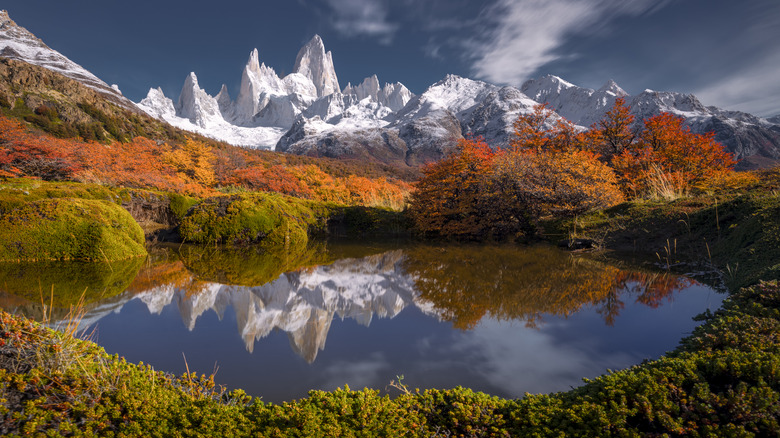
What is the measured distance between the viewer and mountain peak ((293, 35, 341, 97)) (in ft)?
620

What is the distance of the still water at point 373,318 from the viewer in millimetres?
2291

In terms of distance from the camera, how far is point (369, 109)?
560 ft

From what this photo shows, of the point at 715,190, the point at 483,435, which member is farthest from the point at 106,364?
the point at 715,190

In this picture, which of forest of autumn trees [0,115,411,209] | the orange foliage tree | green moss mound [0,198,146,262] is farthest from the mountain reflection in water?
forest of autumn trees [0,115,411,209]

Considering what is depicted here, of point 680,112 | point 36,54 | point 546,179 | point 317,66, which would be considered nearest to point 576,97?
point 680,112

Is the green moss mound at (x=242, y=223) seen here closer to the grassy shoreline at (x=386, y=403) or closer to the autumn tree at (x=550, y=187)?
the autumn tree at (x=550, y=187)

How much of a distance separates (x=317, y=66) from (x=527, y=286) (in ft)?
692

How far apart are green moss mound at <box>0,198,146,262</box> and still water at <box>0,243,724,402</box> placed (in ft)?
1.63

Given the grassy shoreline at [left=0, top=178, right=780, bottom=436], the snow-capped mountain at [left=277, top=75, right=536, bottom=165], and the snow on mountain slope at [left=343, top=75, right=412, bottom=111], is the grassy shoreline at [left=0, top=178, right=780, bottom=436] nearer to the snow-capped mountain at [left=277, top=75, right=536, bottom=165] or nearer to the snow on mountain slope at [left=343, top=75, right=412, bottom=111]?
the snow-capped mountain at [left=277, top=75, right=536, bottom=165]

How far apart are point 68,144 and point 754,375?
1830 centimetres

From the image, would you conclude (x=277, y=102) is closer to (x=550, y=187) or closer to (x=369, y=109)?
(x=369, y=109)

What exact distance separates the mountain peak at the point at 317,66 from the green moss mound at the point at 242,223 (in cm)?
19502

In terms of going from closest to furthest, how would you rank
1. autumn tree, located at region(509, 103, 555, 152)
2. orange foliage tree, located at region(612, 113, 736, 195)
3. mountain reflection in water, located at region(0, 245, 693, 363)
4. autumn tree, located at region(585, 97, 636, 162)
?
mountain reflection in water, located at region(0, 245, 693, 363)
orange foliage tree, located at region(612, 113, 736, 195)
autumn tree, located at region(585, 97, 636, 162)
autumn tree, located at region(509, 103, 555, 152)

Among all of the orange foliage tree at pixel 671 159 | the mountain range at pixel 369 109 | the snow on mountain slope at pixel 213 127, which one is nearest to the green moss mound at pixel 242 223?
the orange foliage tree at pixel 671 159
